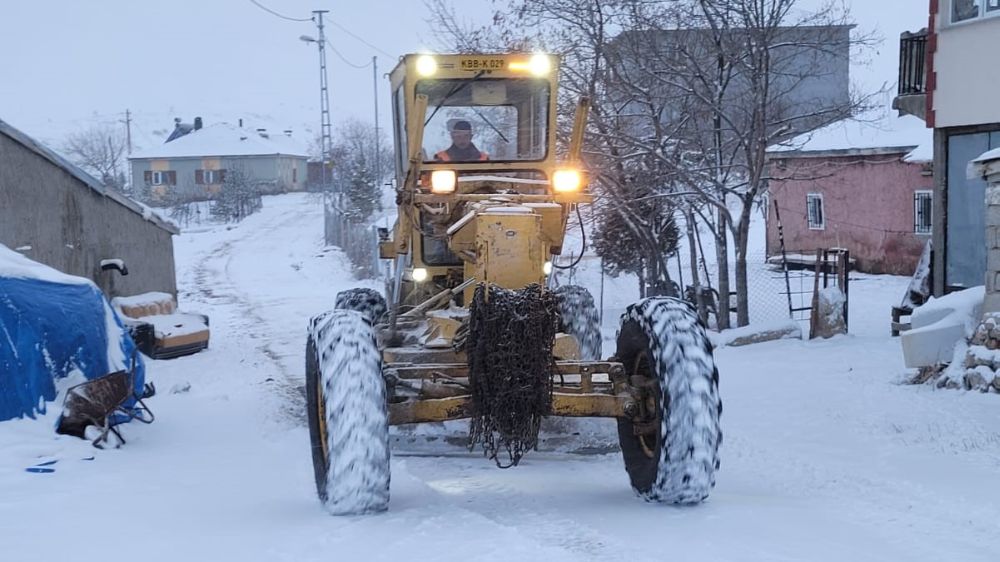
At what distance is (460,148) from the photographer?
27.4 feet

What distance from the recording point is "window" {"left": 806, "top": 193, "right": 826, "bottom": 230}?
29.1m

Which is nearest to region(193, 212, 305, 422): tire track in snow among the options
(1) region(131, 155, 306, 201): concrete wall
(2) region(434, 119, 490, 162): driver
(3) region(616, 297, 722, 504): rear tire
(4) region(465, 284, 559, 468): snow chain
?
(2) region(434, 119, 490, 162): driver

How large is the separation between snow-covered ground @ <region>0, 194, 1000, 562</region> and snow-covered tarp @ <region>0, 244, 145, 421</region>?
350mm

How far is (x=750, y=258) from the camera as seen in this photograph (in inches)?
1244

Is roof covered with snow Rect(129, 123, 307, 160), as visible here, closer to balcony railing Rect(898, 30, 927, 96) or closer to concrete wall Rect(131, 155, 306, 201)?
concrete wall Rect(131, 155, 306, 201)

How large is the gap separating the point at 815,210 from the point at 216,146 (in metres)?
55.9

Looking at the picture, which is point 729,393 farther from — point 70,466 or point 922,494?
point 70,466

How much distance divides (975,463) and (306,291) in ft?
63.1

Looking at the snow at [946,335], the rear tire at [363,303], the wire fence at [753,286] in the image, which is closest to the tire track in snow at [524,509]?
the rear tire at [363,303]

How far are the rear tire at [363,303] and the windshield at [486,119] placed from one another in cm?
267

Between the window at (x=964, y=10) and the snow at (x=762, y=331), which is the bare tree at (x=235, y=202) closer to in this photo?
the snow at (x=762, y=331)

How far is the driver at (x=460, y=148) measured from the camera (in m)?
8.30

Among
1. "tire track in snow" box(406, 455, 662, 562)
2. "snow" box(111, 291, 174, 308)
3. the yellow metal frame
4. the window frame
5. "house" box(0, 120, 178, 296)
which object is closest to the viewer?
"tire track in snow" box(406, 455, 662, 562)

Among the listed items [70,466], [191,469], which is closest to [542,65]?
[191,469]
